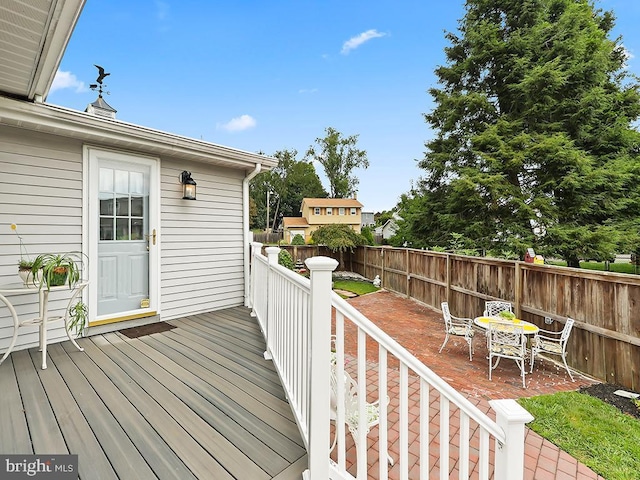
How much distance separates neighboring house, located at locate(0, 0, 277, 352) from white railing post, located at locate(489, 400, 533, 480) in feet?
9.98

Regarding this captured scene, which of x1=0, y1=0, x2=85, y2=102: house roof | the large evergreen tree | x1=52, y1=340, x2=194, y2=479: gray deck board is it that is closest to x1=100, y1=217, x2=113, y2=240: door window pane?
x1=0, y1=0, x2=85, y2=102: house roof

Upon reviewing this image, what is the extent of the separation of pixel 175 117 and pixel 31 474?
48.7 ft

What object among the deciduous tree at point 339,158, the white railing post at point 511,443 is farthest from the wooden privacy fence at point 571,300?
the deciduous tree at point 339,158

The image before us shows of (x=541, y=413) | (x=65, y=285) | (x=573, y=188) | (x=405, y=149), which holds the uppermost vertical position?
(x=405, y=149)

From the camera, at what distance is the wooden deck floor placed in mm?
1660

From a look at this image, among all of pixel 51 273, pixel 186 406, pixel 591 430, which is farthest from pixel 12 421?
pixel 591 430

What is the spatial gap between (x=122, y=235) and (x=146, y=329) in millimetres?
1291

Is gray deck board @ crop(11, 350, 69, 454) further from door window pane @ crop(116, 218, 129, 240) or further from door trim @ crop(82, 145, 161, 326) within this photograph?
door window pane @ crop(116, 218, 129, 240)

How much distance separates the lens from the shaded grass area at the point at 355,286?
9415 mm

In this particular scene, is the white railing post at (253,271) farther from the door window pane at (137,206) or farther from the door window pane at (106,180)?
the door window pane at (106,180)

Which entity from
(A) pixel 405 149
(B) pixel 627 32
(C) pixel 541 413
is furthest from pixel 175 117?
(B) pixel 627 32

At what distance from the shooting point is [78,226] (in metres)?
3.58

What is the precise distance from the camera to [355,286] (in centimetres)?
1009

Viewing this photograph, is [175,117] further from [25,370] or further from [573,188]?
[573,188]
